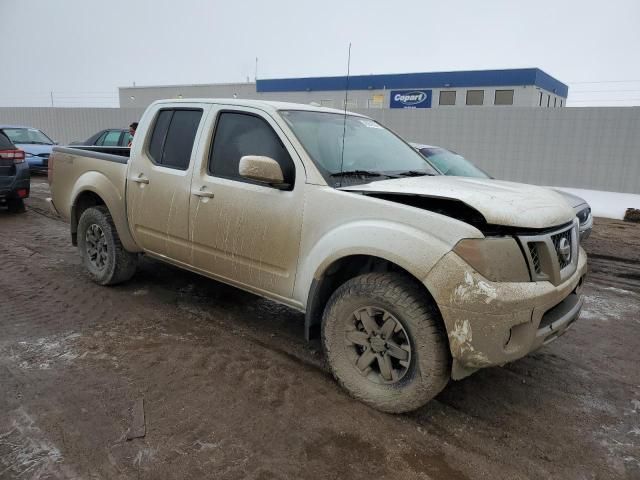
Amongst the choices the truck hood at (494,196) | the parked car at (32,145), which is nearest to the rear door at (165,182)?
the truck hood at (494,196)

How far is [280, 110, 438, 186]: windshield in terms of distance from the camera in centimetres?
350

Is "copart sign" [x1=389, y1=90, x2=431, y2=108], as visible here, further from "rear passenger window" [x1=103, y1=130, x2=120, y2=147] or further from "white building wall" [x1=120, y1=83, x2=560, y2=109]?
"rear passenger window" [x1=103, y1=130, x2=120, y2=147]

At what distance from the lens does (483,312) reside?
2.62 m

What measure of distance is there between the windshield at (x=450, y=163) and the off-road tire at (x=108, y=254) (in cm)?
465

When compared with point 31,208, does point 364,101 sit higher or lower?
higher

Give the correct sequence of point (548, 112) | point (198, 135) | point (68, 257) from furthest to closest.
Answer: point (548, 112)
point (68, 257)
point (198, 135)

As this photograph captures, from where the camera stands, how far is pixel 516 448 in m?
2.82

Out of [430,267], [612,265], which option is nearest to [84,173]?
[430,267]

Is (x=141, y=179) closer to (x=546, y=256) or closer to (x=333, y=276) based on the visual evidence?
(x=333, y=276)

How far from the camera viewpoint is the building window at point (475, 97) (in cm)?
3142

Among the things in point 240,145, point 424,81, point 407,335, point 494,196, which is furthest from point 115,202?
point 424,81

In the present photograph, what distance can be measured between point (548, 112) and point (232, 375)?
582 inches

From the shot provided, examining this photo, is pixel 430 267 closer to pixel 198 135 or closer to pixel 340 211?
pixel 340 211

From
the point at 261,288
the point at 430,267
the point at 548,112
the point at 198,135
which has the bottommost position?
the point at 261,288
